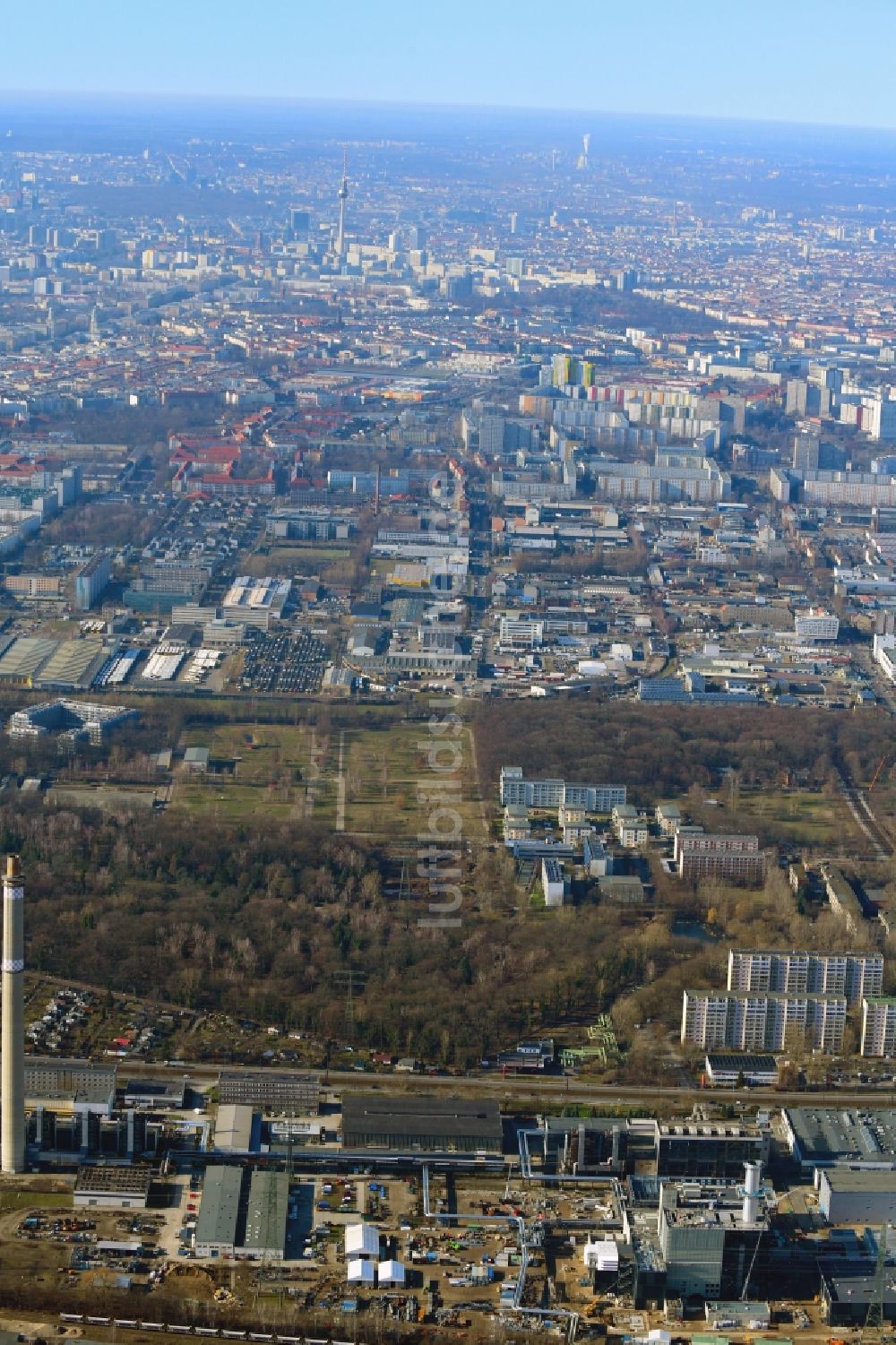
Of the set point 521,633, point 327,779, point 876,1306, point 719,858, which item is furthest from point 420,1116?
point 521,633

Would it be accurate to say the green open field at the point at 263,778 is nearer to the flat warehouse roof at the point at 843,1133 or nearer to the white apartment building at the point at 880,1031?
the white apartment building at the point at 880,1031

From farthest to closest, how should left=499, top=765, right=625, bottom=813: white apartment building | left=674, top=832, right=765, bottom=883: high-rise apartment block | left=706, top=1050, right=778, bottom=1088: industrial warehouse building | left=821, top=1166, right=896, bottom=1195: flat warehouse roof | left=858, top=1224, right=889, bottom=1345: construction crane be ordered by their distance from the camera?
left=499, top=765, right=625, bottom=813: white apartment building → left=674, top=832, right=765, bottom=883: high-rise apartment block → left=706, top=1050, right=778, bottom=1088: industrial warehouse building → left=821, top=1166, right=896, bottom=1195: flat warehouse roof → left=858, top=1224, right=889, bottom=1345: construction crane

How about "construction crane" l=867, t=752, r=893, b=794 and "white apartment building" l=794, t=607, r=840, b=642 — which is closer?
"construction crane" l=867, t=752, r=893, b=794

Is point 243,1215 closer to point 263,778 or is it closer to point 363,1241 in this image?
point 363,1241

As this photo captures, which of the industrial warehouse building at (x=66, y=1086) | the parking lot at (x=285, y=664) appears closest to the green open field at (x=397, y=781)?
the parking lot at (x=285, y=664)

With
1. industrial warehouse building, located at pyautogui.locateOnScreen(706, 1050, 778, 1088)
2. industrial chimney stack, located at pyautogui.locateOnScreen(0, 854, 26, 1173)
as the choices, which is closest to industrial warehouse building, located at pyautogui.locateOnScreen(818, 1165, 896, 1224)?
industrial warehouse building, located at pyautogui.locateOnScreen(706, 1050, 778, 1088)

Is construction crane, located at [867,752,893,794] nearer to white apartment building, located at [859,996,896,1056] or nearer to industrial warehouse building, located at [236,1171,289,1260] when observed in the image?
white apartment building, located at [859,996,896,1056]

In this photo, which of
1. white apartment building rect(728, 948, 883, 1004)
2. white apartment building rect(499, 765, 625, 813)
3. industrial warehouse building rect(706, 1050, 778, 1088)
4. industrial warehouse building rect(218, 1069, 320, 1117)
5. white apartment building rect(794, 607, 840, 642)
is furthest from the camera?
white apartment building rect(794, 607, 840, 642)
